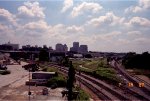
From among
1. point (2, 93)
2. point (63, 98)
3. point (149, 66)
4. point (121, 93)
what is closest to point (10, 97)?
point (2, 93)

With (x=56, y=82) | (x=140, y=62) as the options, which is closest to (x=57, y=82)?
(x=56, y=82)

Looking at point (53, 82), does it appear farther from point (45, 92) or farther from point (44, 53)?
point (44, 53)

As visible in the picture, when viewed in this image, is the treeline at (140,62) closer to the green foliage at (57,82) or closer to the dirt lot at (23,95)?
the green foliage at (57,82)

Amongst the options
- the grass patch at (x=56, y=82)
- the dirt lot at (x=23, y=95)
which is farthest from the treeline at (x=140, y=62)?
the dirt lot at (x=23, y=95)

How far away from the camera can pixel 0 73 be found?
364 ft

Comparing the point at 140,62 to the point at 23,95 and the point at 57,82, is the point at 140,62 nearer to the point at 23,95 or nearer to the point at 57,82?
the point at 57,82

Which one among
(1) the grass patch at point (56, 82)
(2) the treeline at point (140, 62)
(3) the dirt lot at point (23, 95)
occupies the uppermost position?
(2) the treeline at point (140, 62)

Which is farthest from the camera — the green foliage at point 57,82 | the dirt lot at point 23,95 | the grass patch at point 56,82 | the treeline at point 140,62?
the treeline at point 140,62

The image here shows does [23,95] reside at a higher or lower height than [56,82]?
lower

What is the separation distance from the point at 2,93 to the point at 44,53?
115610 millimetres

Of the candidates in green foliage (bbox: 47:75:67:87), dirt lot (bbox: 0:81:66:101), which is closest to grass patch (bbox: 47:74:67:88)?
green foliage (bbox: 47:75:67:87)

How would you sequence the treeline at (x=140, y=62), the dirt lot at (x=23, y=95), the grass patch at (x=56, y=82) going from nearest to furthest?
the dirt lot at (x=23, y=95), the grass patch at (x=56, y=82), the treeline at (x=140, y=62)

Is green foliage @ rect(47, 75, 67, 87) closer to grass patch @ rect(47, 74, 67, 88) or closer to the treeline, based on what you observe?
grass patch @ rect(47, 74, 67, 88)

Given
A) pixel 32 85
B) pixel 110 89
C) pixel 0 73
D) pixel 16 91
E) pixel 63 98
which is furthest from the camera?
pixel 0 73
